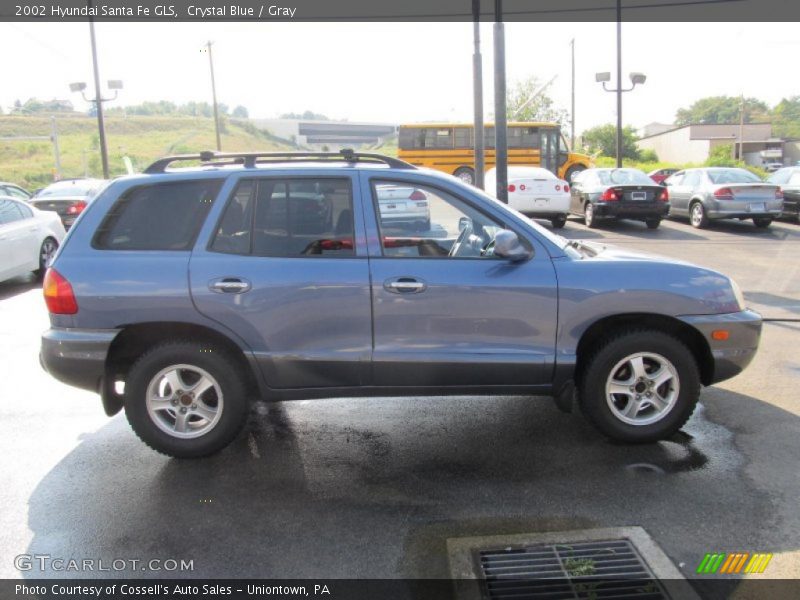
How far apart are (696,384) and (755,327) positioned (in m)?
0.55

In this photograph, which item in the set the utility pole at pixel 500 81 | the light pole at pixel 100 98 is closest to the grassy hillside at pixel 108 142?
the light pole at pixel 100 98

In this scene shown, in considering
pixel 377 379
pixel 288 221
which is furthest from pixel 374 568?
pixel 288 221

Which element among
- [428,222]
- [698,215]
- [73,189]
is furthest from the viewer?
[73,189]

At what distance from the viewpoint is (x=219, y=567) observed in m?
3.12

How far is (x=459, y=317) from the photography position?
4113 millimetres

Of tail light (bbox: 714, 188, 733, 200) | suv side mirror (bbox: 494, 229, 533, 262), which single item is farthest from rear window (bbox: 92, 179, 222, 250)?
tail light (bbox: 714, 188, 733, 200)

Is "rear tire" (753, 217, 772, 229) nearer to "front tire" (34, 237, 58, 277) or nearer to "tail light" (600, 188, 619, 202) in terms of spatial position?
"tail light" (600, 188, 619, 202)

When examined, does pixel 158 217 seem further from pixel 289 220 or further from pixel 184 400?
pixel 184 400

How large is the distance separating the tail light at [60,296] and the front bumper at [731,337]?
3.79m

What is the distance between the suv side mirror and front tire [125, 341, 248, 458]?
5.88 ft

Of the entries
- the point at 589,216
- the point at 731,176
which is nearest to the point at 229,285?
the point at 589,216

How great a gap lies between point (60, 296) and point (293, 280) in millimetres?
1431

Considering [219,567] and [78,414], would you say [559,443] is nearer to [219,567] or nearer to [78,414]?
[219,567]

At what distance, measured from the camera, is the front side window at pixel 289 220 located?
418cm
